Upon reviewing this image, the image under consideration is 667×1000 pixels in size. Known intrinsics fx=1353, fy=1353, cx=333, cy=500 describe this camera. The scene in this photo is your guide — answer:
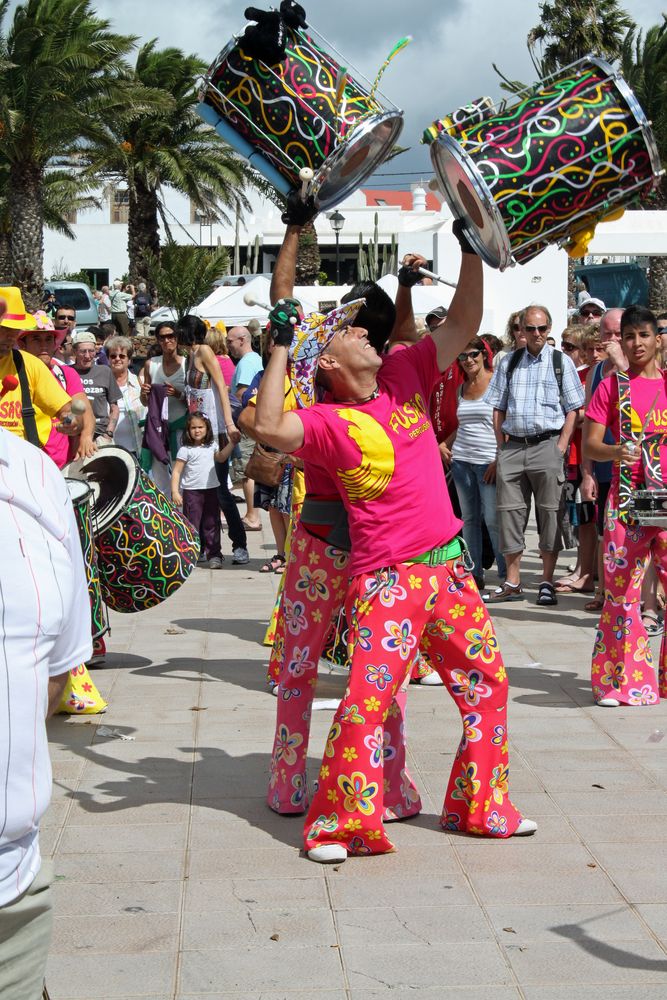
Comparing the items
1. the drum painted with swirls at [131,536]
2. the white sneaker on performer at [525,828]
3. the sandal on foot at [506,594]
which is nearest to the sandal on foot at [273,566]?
the sandal on foot at [506,594]

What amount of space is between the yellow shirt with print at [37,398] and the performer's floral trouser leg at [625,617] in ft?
9.18

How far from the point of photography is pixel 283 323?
14.9 feet

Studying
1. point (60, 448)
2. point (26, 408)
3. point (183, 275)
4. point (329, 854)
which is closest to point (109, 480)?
point (60, 448)

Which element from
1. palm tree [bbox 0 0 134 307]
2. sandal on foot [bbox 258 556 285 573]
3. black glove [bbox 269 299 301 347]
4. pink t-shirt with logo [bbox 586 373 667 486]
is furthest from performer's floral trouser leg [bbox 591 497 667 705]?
palm tree [bbox 0 0 134 307]

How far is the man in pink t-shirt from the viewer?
4.52 metres

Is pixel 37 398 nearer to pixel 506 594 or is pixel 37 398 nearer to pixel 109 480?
pixel 109 480

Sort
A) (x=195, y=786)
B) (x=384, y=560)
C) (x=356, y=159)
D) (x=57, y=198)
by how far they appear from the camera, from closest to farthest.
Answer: (x=384, y=560) → (x=356, y=159) → (x=195, y=786) → (x=57, y=198)

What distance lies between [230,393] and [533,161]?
334 inches

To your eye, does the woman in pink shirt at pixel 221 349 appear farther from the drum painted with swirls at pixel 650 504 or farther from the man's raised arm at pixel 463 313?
the man's raised arm at pixel 463 313

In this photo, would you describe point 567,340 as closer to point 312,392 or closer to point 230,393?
point 230,393

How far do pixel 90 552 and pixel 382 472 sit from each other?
273 cm

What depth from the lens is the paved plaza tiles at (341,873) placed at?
3748 mm

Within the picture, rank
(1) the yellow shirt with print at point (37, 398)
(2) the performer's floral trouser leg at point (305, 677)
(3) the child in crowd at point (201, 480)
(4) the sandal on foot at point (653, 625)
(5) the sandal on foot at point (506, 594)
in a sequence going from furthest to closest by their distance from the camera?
(3) the child in crowd at point (201, 480), (5) the sandal on foot at point (506, 594), (4) the sandal on foot at point (653, 625), (1) the yellow shirt with print at point (37, 398), (2) the performer's floral trouser leg at point (305, 677)

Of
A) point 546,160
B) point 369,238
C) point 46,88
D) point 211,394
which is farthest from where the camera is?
point 369,238
